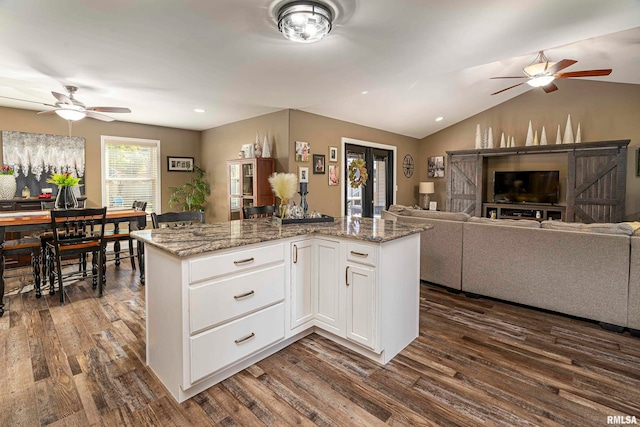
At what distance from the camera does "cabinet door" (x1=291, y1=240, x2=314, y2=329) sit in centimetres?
234

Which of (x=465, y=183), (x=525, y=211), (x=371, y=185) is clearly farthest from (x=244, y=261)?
(x=525, y=211)

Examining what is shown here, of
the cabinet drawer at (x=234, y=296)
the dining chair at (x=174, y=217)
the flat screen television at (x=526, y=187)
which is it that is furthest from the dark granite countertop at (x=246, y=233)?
the flat screen television at (x=526, y=187)

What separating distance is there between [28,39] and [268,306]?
9.16 feet

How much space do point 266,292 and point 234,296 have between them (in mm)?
250

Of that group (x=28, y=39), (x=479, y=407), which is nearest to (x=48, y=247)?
(x=28, y=39)

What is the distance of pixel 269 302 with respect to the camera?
217 cm

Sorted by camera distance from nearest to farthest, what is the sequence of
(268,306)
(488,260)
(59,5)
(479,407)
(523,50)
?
1. (479,407)
2. (59,5)
3. (268,306)
4. (523,50)
5. (488,260)

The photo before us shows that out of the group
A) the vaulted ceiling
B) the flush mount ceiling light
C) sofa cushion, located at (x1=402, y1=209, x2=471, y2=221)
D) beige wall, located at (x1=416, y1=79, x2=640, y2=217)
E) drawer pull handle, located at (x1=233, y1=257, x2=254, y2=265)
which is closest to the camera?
drawer pull handle, located at (x1=233, y1=257, x2=254, y2=265)

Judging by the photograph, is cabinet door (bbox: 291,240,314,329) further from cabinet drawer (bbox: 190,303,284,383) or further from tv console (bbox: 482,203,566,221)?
tv console (bbox: 482,203,566,221)

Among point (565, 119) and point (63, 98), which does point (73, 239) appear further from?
point (565, 119)

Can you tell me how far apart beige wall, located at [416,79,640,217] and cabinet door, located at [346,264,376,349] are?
588 cm

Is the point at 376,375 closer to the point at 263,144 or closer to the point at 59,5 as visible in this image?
the point at 59,5

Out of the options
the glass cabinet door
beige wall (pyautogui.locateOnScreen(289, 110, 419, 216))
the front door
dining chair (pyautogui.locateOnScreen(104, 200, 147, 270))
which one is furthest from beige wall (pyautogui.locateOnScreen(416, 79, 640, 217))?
dining chair (pyautogui.locateOnScreen(104, 200, 147, 270))

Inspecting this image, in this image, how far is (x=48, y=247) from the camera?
11.4ft
